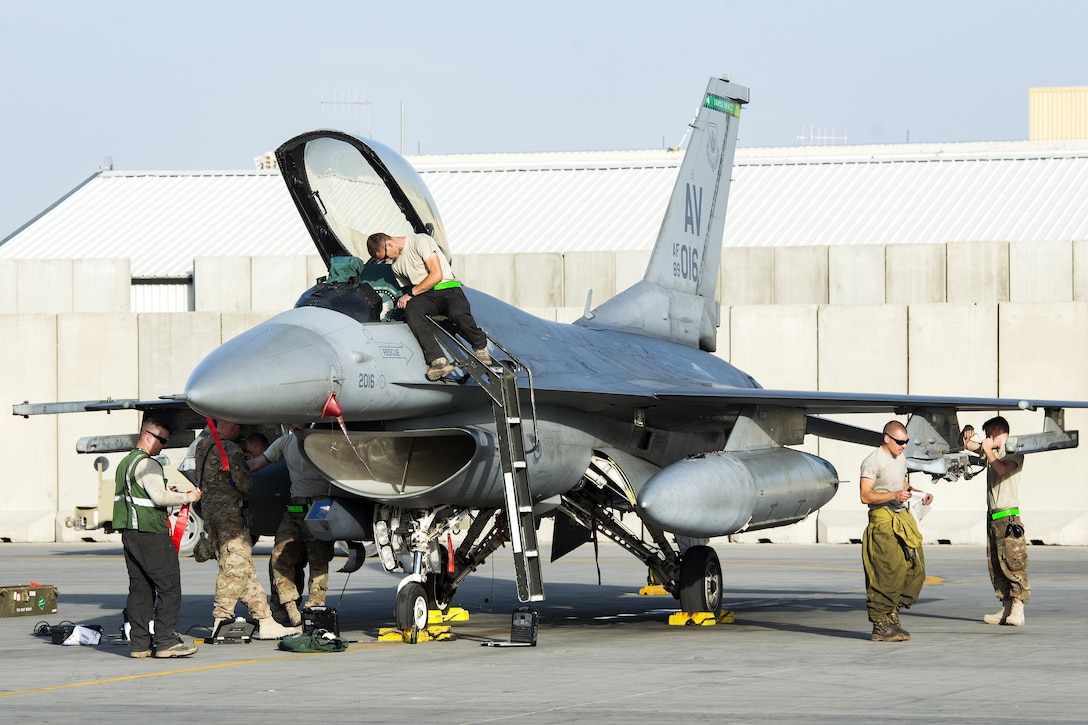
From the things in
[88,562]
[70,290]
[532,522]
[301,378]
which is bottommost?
[88,562]

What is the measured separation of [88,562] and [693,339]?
1212 centimetres

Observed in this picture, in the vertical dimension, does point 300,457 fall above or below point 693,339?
below

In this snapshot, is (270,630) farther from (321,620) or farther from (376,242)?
(376,242)

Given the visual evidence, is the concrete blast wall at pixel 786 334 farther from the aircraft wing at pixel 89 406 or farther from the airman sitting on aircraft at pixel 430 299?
the airman sitting on aircraft at pixel 430 299

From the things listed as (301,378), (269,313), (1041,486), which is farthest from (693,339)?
(269,313)

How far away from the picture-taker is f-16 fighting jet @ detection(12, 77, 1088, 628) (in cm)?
1130

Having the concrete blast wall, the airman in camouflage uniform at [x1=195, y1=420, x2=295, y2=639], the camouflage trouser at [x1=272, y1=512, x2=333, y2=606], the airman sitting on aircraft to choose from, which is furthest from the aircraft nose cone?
the concrete blast wall

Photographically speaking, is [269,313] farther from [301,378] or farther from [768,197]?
[301,378]

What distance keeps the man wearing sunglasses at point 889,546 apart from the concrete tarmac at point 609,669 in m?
0.32

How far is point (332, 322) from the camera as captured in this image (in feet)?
37.4

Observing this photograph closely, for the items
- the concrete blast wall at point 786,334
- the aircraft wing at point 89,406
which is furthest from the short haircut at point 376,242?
the concrete blast wall at point 786,334

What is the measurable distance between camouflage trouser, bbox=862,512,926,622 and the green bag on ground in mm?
4361

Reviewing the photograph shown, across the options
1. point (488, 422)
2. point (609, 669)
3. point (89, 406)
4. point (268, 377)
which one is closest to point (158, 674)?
point (268, 377)

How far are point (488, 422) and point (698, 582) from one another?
320 centimetres
